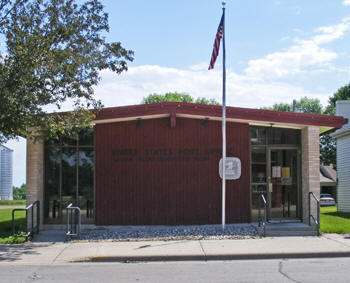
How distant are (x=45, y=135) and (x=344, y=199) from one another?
16.6 m

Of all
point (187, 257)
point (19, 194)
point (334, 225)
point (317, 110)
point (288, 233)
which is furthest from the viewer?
point (19, 194)

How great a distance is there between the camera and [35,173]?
13.0 m

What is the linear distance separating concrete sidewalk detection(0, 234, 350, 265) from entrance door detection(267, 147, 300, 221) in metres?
2.27

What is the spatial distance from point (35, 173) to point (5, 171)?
2540 cm

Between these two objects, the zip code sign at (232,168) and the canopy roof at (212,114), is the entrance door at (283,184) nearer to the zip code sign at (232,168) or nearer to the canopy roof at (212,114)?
the zip code sign at (232,168)

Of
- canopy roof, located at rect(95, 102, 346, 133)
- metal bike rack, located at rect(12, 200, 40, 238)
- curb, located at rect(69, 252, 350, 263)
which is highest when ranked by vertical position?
canopy roof, located at rect(95, 102, 346, 133)

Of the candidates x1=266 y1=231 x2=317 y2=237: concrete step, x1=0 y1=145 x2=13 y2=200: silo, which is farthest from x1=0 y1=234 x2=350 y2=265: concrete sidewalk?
x1=0 y1=145 x2=13 y2=200: silo

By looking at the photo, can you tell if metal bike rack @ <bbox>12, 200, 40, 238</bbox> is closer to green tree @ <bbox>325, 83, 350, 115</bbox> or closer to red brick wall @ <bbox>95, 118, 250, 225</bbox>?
red brick wall @ <bbox>95, 118, 250, 225</bbox>

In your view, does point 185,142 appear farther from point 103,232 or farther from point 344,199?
point 344,199

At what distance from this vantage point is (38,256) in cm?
972

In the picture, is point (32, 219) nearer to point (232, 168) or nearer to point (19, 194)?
point (232, 168)

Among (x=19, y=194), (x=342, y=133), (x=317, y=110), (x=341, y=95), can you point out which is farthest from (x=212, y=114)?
(x=19, y=194)

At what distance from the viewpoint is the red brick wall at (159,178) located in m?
13.4

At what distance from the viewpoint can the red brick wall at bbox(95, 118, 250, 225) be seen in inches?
529
